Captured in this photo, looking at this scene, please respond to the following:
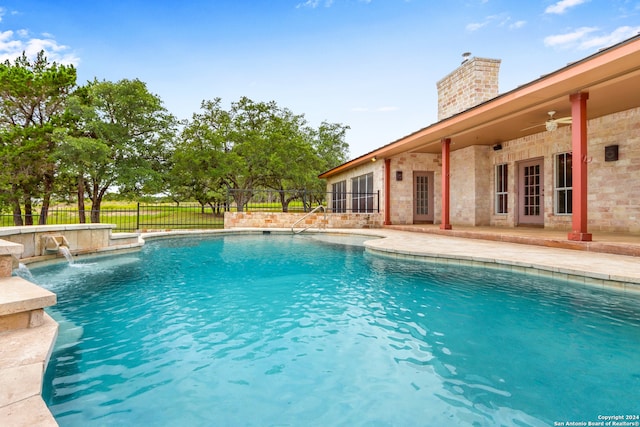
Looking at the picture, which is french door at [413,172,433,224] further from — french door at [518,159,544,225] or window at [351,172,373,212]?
french door at [518,159,544,225]

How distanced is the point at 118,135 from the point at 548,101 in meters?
15.9

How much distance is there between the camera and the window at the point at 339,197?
1708cm

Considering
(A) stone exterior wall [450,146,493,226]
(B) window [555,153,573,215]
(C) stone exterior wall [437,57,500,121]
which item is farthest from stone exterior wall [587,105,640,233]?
(C) stone exterior wall [437,57,500,121]

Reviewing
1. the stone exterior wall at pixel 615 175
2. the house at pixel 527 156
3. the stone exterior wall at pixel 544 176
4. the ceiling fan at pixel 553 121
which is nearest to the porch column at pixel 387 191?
the house at pixel 527 156

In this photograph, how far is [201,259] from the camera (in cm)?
646

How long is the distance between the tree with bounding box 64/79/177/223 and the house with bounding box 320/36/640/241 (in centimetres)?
969

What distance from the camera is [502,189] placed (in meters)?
10.6

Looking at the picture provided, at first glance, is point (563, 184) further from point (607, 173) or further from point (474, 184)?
point (474, 184)

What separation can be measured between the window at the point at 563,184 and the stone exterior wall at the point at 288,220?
5826mm

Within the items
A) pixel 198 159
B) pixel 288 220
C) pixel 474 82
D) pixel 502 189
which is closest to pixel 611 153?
pixel 502 189

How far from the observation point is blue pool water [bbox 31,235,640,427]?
1.72 m

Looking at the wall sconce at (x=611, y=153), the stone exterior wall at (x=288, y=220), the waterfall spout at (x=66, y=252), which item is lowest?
the waterfall spout at (x=66, y=252)

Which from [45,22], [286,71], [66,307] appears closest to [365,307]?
[66,307]

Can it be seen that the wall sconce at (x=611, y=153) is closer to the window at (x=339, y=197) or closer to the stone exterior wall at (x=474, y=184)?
the stone exterior wall at (x=474, y=184)
